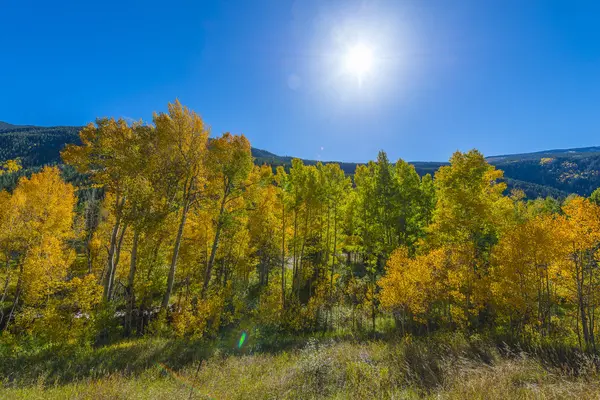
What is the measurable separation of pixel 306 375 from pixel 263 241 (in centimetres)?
1564

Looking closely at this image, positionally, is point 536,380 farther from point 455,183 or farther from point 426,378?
point 455,183

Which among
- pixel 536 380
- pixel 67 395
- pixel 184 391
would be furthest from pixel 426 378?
pixel 67 395

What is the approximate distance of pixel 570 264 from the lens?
1384 cm

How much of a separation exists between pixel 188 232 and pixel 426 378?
1536 centimetres

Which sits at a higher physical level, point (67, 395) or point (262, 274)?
point (67, 395)

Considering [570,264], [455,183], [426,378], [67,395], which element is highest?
[455,183]

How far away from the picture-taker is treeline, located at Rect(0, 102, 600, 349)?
491 inches

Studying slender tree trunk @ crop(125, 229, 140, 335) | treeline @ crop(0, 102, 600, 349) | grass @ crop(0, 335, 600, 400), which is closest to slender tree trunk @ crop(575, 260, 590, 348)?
treeline @ crop(0, 102, 600, 349)

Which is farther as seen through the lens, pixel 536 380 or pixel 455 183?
pixel 455 183

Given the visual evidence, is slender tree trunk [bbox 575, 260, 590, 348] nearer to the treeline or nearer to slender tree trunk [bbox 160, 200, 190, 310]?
the treeline

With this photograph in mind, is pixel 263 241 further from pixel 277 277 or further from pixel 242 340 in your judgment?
pixel 242 340

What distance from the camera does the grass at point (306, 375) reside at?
22.6ft

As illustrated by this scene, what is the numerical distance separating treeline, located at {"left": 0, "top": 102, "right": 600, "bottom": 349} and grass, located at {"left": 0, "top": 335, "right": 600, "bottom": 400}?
1.96 m

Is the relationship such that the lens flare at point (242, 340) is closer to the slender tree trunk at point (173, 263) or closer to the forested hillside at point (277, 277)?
the forested hillside at point (277, 277)
